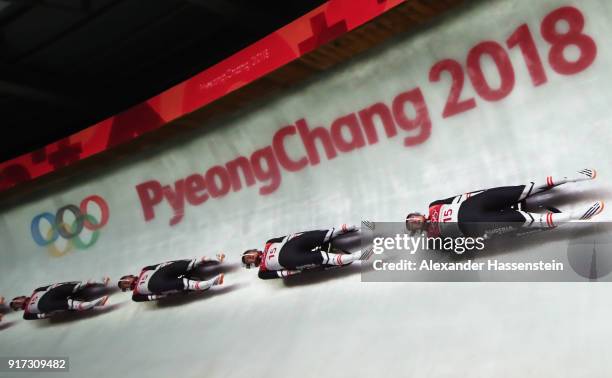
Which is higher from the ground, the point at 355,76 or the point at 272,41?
the point at 272,41

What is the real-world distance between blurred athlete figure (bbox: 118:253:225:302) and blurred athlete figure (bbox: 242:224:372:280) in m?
0.70

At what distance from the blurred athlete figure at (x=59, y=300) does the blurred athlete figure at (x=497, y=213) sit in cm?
399

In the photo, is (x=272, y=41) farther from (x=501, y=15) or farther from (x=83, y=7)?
(x=83, y=7)

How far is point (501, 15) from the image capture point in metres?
4.46

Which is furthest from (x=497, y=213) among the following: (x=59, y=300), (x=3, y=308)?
(x=3, y=308)

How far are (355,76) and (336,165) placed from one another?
2.50 ft

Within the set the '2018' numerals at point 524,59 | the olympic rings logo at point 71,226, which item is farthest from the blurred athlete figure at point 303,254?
the olympic rings logo at point 71,226

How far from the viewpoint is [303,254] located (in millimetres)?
4906

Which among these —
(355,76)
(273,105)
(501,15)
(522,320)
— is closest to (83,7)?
(273,105)

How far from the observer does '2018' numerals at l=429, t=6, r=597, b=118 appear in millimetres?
4043

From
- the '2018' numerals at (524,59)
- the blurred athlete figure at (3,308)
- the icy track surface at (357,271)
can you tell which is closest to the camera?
the icy track surface at (357,271)

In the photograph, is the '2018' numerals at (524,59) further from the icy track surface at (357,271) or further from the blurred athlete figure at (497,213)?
the blurred athlete figure at (497,213)

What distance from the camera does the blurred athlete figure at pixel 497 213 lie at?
3729 mm

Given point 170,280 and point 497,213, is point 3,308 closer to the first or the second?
point 170,280
